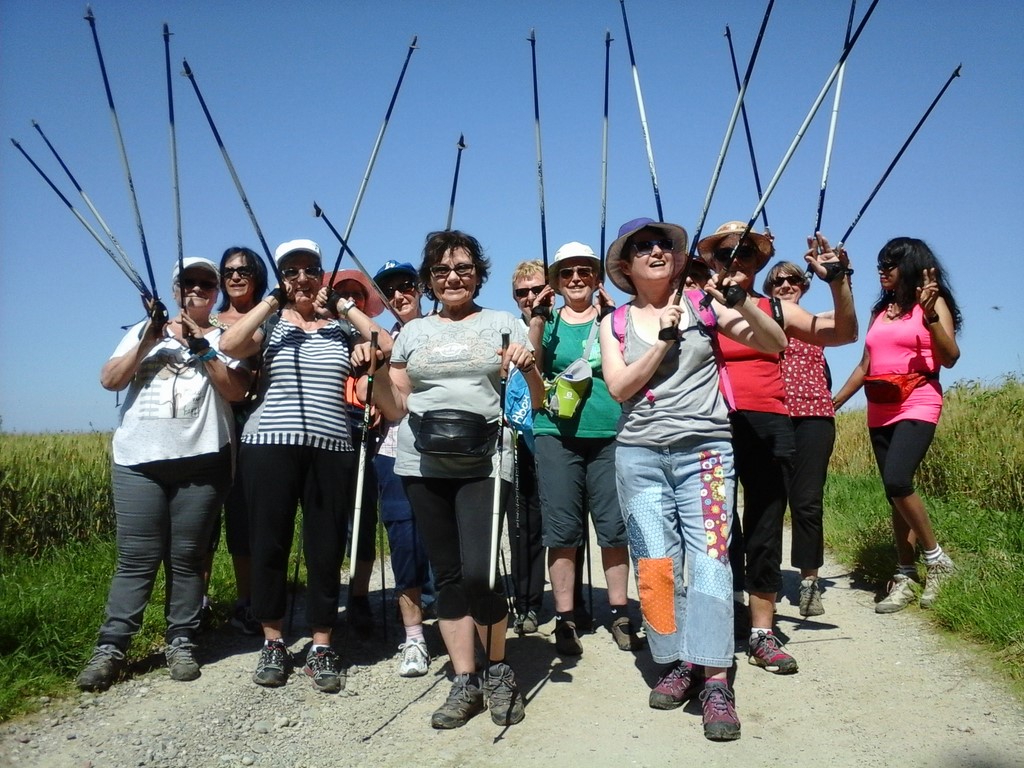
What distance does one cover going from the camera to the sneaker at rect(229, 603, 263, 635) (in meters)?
5.21

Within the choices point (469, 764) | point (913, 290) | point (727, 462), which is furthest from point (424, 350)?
point (913, 290)

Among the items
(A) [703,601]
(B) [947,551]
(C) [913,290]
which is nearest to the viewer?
(A) [703,601]

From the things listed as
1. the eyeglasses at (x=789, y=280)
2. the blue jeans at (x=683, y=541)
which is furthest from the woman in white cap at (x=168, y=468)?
the eyeglasses at (x=789, y=280)

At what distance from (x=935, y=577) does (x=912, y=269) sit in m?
1.86

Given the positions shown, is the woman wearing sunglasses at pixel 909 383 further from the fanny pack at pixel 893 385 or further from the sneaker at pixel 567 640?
the sneaker at pixel 567 640

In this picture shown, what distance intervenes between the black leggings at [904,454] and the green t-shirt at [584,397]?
5.75ft

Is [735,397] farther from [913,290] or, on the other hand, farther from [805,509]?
[913,290]

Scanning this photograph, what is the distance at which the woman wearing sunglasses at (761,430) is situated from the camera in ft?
14.1

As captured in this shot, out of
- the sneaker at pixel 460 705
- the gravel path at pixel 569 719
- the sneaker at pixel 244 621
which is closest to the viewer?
the gravel path at pixel 569 719

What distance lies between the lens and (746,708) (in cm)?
385

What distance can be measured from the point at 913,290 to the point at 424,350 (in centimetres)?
316

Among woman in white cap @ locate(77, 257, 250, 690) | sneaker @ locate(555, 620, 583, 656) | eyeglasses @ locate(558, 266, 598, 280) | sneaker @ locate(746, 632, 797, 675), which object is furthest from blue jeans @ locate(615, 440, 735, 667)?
woman in white cap @ locate(77, 257, 250, 690)

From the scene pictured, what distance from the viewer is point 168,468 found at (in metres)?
4.45

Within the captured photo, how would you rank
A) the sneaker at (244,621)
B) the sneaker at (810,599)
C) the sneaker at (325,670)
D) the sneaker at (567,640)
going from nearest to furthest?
the sneaker at (325,670), the sneaker at (567,640), the sneaker at (244,621), the sneaker at (810,599)
